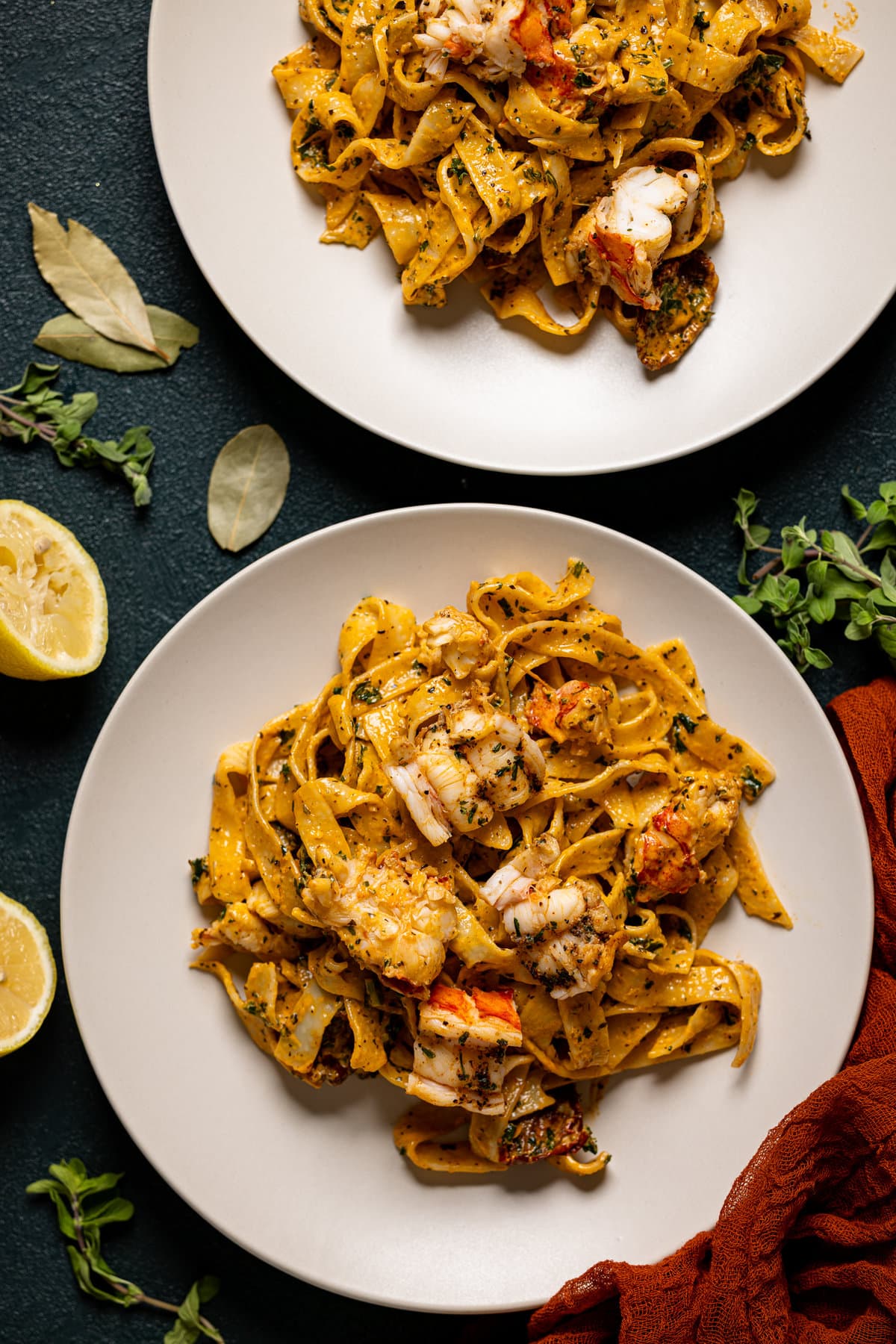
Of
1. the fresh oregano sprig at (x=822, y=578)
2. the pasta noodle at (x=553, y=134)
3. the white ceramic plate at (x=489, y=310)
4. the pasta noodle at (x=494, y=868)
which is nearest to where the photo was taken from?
the pasta noodle at (x=494, y=868)

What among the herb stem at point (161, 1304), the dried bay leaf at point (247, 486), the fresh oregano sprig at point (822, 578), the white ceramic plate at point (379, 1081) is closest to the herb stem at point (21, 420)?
the dried bay leaf at point (247, 486)

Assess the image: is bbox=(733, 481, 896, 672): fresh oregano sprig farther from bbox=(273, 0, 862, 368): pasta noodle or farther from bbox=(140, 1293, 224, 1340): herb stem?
bbox=(140, 1293, 224, 1340): herb stem

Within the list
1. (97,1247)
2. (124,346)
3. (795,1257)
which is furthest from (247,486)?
(795,1257)

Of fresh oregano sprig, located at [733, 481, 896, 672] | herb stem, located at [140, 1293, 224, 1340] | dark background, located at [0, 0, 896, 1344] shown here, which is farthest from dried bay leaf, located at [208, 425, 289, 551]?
herb stem, located at [140, 1293, 224, 1340]

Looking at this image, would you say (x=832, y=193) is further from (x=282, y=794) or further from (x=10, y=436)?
(x=10, y=436)

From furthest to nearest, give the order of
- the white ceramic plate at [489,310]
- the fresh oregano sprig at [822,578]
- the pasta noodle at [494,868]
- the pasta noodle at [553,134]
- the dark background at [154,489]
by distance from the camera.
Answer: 1. the dark background at [154,489]
2. the fresh oregano sprig at [822,578]
3. the white ceramic plate at [489,310]
4. the pasta noodle at [553,134]
5. the pasta noodle at [494,868]

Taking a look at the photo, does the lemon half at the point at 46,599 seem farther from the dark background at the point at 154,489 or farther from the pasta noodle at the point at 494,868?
the pasta noodle at the point at 494,868

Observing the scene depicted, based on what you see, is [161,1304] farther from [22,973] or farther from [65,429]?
[65,429]
